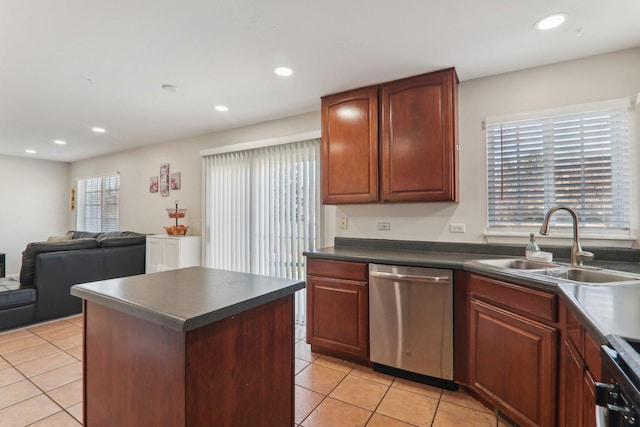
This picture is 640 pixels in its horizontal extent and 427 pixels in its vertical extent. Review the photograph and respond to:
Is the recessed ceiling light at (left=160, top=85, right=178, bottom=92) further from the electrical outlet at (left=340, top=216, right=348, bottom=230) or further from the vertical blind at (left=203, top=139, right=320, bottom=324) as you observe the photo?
the electrical outlet at (left=340, top=216, right=348, bottom=230)

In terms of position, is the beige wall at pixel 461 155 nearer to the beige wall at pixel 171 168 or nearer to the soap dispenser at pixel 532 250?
the beige wall at pixel 171 168

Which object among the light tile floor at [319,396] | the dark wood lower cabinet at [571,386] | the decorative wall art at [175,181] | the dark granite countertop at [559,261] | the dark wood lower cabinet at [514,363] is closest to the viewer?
the dark granite countertop at [559,261]

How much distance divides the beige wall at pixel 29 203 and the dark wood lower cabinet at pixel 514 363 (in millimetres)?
8151

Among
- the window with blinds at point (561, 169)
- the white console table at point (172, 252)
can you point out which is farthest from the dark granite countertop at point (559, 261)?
the white console table at point (172, 252)

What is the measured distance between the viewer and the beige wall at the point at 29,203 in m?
5.96

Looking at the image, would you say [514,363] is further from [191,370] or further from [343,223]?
[343,223]

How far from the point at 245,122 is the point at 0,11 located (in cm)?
233

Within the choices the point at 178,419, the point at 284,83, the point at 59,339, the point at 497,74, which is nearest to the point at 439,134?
the point at 497,74

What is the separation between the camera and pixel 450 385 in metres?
2.21

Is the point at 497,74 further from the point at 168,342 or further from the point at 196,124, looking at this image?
the point at 196,124

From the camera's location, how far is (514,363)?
1.73m

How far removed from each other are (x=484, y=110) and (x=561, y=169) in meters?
0.75

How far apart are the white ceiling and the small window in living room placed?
9.29 ft

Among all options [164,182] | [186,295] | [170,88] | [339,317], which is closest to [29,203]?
[164,182]
